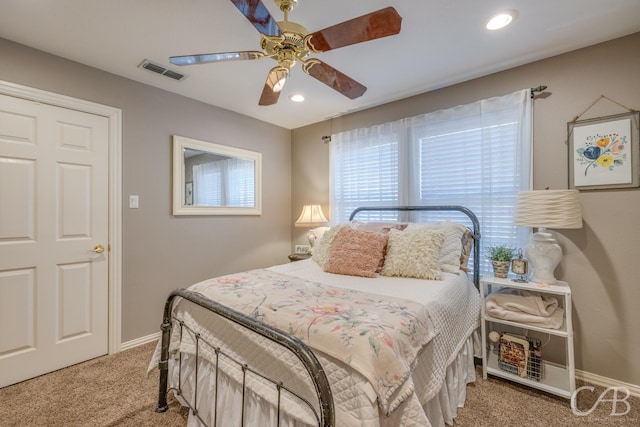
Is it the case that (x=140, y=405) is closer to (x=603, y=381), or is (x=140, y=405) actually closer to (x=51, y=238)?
(x=51, y=238)

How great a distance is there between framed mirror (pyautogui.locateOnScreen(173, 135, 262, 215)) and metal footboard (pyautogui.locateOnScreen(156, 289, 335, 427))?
61.6 inches

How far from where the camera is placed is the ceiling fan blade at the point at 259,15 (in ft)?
3.91

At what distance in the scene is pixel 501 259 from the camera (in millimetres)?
2150

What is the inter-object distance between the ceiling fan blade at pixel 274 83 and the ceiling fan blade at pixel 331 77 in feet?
0.49

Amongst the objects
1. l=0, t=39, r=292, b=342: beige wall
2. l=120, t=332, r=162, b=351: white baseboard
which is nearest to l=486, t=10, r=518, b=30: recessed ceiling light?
l=0, t=39, r=292, b=342: beige wall

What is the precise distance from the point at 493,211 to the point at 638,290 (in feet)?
3.26

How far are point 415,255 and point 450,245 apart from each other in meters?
0.40

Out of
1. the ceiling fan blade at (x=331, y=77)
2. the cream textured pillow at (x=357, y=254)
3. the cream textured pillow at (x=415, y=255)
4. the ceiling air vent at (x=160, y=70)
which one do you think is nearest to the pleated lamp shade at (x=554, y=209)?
the cream textured pillow at (x=415, y=255)

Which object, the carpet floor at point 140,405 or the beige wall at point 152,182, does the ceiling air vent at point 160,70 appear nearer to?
the beige wall at point 152,182

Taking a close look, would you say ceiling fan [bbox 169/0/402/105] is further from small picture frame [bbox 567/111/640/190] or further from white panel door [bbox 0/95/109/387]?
small picture frame [bbox 567/111/640/190]

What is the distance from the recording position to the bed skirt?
105 centimetres

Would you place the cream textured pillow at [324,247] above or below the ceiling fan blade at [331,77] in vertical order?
below

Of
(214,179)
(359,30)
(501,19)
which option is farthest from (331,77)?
(214,179)

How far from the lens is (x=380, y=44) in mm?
2076
